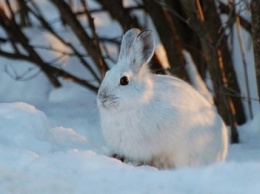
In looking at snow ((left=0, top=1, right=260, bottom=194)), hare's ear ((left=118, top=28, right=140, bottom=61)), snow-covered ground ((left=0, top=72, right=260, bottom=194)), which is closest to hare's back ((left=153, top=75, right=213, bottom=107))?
hare's ear ((left=118, top=28, right=140, bottom=61))

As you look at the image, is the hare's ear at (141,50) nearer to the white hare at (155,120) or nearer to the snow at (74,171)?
the white hare at (155,120)

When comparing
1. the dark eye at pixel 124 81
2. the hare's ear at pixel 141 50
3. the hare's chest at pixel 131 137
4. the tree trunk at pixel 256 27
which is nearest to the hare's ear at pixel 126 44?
the hare's ear at pixel 141 50

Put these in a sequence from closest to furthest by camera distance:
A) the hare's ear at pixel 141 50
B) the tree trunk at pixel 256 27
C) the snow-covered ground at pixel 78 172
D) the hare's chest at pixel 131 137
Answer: the snow-covered ground at pixel 78 172 → the hare's chest at pixel 131 137 → the hare's ear at pixel 141 50 → the tree trunk at pixel 256 27

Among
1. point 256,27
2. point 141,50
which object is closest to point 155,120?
point 141,50

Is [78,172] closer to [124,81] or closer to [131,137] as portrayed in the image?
[131,137]

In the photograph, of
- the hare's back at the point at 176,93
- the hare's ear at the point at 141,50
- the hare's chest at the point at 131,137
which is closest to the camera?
the hare's chest at the point at 131,137

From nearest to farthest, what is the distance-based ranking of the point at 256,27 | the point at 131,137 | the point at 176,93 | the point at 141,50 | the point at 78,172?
the point at 78,172, the point at 131,137, the point at 176,93, the point at 141,50, the point at 256,27

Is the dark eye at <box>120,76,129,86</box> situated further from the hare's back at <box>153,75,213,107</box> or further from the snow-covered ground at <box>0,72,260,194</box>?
the snow-covered ground at <box>0,72,260,194</box>
